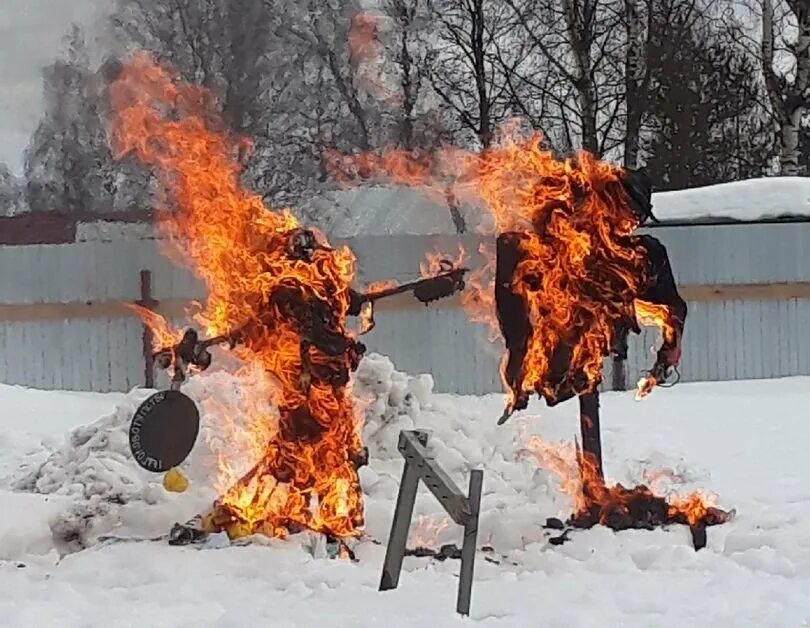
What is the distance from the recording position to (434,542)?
7.65 meters

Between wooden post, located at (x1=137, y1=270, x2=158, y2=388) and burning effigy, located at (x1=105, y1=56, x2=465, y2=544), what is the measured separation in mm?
7336

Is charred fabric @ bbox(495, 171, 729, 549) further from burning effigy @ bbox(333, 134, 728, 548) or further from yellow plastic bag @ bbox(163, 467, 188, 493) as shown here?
yellow plastic bag @ bbox(163, 467, 188, 493)

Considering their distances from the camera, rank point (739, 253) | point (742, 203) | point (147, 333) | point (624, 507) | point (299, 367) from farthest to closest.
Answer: point (742, 203), point (739, 253), point (147, 333), point (624, 507), point (299, 367)

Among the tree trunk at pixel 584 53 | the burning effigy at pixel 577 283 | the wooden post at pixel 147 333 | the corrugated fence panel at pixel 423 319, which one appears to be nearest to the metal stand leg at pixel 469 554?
the burning effigy at pixel 577 283

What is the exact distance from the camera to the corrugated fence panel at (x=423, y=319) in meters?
15.0

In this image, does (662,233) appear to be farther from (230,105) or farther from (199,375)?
(230,105)

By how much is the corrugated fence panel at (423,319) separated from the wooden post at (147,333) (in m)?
0.12

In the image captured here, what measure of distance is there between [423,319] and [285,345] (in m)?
7.80

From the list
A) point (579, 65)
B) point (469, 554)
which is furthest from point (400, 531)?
point (579, 65)

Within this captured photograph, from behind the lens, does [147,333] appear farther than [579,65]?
No

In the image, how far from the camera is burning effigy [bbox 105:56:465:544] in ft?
23.8

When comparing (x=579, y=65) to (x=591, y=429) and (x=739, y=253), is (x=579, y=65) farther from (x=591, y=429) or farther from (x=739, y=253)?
(x=591, y=429)

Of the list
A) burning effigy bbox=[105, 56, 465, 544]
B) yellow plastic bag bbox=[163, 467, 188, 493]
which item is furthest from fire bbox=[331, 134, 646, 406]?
yellow plastic bag bbox=[163, 467, 188, 493]

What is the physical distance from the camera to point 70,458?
10.1 meters
